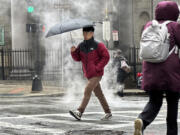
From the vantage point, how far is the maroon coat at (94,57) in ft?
30.9

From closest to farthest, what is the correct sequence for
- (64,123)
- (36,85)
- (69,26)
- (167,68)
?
(167,68)
(64,123)
(69,26)
(36,85)

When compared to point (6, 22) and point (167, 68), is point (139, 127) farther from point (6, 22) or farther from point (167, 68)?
point (6, 22)

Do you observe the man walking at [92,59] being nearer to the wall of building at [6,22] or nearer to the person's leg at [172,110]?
the person's leg at [172,110]

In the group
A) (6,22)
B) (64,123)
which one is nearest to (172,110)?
(64,123)

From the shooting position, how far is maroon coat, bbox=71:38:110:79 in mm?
9414

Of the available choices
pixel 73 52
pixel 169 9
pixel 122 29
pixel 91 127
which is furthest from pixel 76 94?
pixel 122 29

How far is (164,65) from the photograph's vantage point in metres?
6.03

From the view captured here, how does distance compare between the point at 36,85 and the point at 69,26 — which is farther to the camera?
the point at 36,85

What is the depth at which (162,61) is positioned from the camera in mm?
6016

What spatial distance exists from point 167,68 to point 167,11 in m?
0.66

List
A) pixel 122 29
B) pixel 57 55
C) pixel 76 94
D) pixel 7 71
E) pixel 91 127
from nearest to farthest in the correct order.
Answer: pixel 91 127 < pixel 76 94 < pixel 57 55 < pixel 7 71 < pixel 122 29

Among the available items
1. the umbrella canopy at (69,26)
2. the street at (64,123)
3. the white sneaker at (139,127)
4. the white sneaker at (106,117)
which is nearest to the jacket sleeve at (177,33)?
the white sneaker at (139,127)

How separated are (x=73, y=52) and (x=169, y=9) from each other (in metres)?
3.66

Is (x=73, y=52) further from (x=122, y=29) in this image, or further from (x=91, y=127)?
(x=122, y=29)
